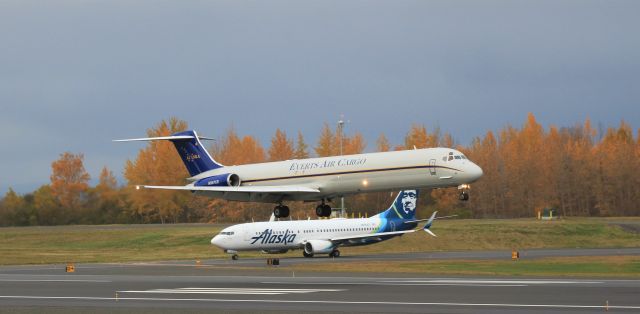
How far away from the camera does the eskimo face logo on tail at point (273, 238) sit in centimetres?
7400

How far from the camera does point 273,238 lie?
74.5 metres

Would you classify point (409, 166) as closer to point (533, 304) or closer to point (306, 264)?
point (306, 264)

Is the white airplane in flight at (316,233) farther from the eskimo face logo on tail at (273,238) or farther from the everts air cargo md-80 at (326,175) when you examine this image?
the everts air cargo md-80 at (326,175)

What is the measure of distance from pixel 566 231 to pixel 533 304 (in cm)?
6021

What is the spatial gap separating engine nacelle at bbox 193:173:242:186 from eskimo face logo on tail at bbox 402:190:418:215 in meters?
15.5

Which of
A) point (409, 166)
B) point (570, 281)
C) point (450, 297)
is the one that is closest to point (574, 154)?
point (409, 166)

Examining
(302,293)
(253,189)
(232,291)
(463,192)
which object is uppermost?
(253,189)

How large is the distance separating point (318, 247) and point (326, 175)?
973 cm

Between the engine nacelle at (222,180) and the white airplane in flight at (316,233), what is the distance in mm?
3701

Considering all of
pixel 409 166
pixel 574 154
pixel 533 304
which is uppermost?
pixel 574 154

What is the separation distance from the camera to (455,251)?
3248 inches

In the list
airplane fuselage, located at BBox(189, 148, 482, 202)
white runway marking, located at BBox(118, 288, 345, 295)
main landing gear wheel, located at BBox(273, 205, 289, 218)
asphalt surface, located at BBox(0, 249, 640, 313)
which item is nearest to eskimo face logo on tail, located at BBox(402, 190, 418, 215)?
main landing gear wheel, located at BBox(273, 205, 289, 218)

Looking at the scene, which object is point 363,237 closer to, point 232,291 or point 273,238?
point 273,238

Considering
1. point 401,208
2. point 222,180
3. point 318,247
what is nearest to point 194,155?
point 222,180
